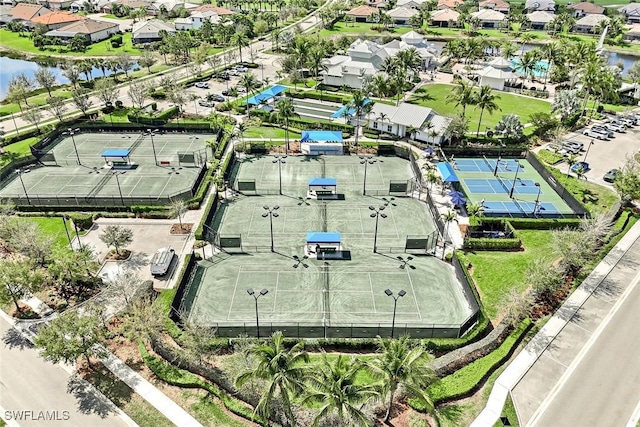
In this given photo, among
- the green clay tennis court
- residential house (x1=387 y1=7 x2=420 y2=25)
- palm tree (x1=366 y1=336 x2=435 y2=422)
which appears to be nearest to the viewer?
palm tree (x1=366 y1=336 x2=435 y2=422)

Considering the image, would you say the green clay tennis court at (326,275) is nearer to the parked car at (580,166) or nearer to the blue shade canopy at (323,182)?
the blue shade canopy at (323,182)

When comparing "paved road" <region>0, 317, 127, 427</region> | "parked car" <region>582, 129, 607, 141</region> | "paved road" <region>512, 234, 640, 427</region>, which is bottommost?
"paved road" <region>0, 317, 127, 427</region>

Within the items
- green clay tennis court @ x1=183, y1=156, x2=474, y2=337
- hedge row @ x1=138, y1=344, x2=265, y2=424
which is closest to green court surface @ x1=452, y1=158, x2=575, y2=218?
green clay tennis court @ x1=183, y1=156, x2=474, y2=337

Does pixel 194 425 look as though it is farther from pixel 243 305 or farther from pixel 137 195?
pixel 137 195

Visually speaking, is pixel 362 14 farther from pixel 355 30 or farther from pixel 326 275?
pixel 326 275

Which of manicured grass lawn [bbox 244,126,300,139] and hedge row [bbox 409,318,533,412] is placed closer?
hedge row [bbox 409,318,533,412]

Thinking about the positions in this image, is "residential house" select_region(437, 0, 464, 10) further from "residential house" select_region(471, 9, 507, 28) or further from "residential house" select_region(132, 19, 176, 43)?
"residential house" select_region(132, 19, 176, 43)

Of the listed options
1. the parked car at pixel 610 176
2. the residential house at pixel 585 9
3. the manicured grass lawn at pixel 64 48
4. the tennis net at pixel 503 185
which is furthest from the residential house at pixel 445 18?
the tennis net at pixel 503 185
